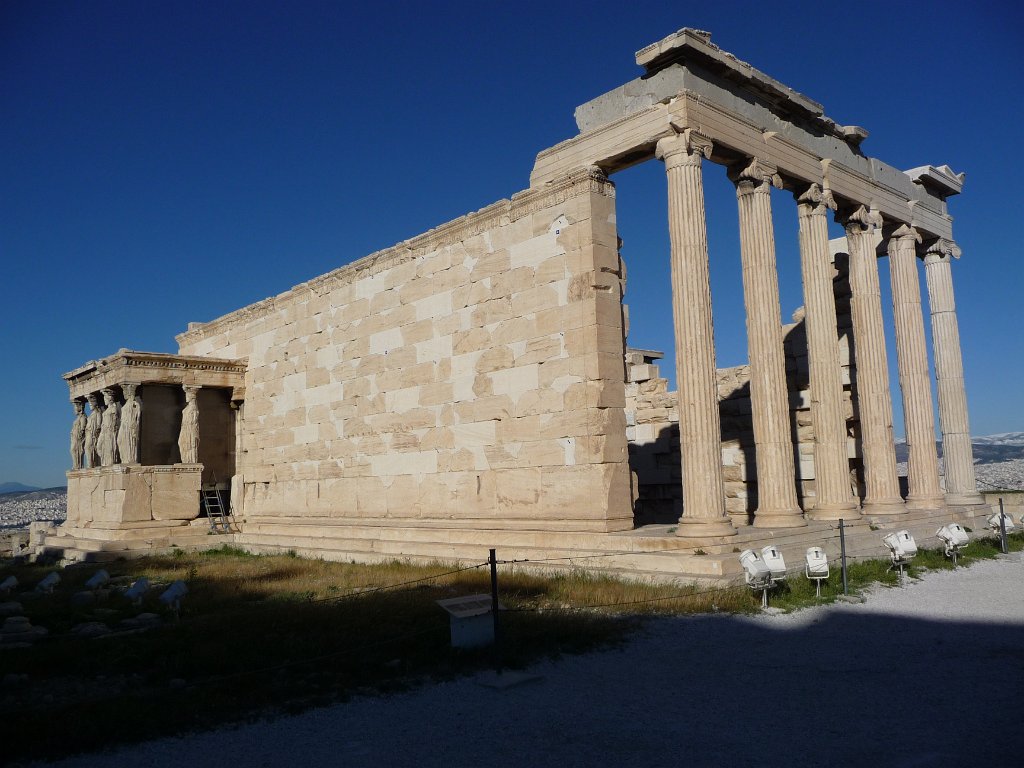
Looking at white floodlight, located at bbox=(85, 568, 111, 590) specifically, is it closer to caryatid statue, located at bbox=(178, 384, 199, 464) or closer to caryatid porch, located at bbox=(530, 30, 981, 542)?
caryatid statue, located at bbox=(178, 384, 199, 464)

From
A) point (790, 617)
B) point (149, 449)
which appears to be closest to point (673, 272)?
point (790, 617)

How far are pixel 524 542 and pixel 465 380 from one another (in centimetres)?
337

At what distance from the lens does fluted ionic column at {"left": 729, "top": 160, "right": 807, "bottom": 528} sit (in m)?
13.1

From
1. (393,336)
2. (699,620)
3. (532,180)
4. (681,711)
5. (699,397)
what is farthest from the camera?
(393,336)

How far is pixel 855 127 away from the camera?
637 inches

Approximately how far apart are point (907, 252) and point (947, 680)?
13.3 metres

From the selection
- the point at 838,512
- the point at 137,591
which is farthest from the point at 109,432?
the point at 838,512

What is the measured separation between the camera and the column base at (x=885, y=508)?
604 inches

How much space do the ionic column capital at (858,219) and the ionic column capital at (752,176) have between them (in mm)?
3226

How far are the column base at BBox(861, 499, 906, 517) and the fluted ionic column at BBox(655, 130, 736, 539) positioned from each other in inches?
203

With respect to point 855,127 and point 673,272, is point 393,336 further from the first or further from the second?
point 855,127

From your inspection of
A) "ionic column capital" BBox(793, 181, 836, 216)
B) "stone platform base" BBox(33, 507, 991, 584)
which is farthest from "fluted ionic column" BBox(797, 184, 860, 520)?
"stone platform base" BBox(33, 507, 991, 584)

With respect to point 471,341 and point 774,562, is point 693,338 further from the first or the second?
point 471,341

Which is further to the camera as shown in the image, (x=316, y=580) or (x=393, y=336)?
(x=393, y=336)
